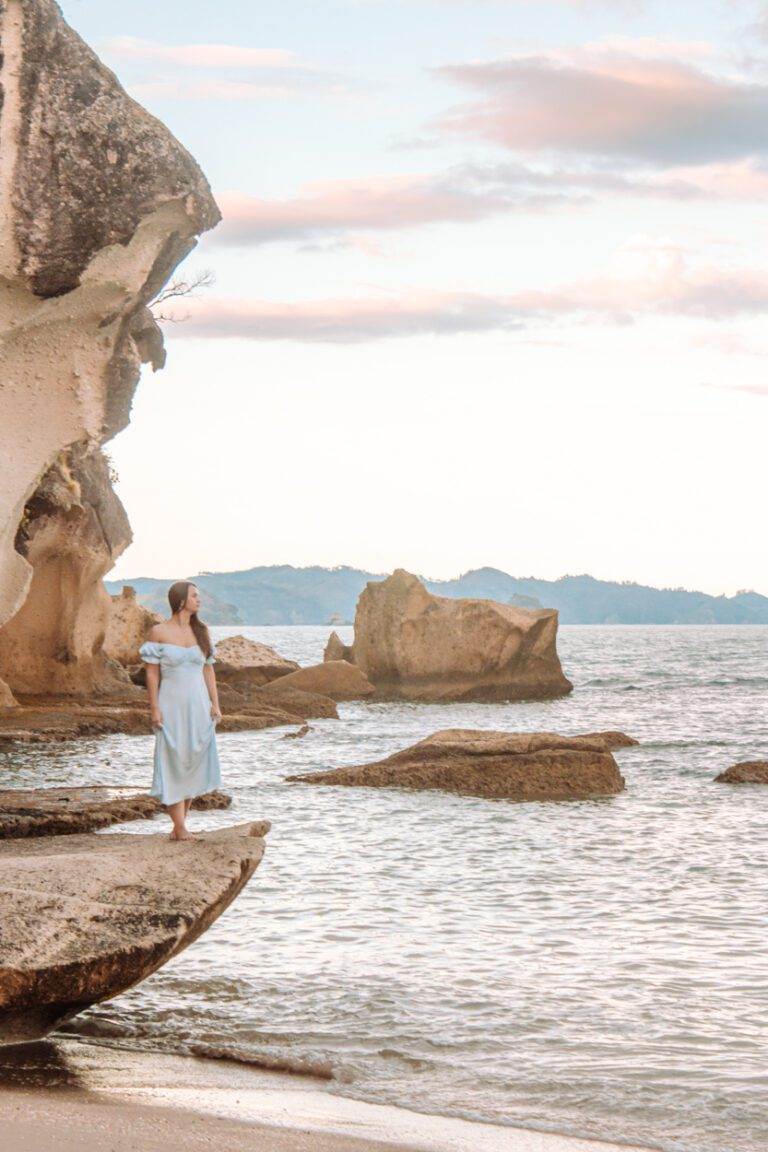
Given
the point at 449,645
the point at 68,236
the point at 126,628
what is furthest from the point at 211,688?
the point at 449,645

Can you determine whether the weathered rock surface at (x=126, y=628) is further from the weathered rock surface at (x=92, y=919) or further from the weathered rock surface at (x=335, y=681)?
the weathered rock surface at (x=92, y=919)

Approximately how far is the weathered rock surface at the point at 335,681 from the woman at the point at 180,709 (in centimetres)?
3041

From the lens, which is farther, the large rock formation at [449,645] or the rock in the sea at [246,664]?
the large rock formation at [449,645]

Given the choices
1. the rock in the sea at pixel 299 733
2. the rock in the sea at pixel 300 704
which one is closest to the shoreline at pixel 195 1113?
the rock in the sea at pixel 299 733

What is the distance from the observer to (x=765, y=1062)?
8.13 meters

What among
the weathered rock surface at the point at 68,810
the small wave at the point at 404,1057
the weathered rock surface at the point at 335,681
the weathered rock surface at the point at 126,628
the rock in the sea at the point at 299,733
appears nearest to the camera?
the small wave at the point at 404,1057

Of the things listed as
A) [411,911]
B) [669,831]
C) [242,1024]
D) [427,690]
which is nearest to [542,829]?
[669,831]

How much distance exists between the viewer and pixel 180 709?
31.3 feet

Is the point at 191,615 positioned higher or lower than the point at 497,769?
higher

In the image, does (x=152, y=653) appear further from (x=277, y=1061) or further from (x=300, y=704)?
(x=300, y=704)

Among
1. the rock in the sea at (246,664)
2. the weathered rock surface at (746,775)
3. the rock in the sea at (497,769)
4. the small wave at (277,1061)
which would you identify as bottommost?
the small wave at (277,1061)

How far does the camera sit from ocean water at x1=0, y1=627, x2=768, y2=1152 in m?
7.74

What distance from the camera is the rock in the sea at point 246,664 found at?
37656 mm

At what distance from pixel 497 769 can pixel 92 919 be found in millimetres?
12302
